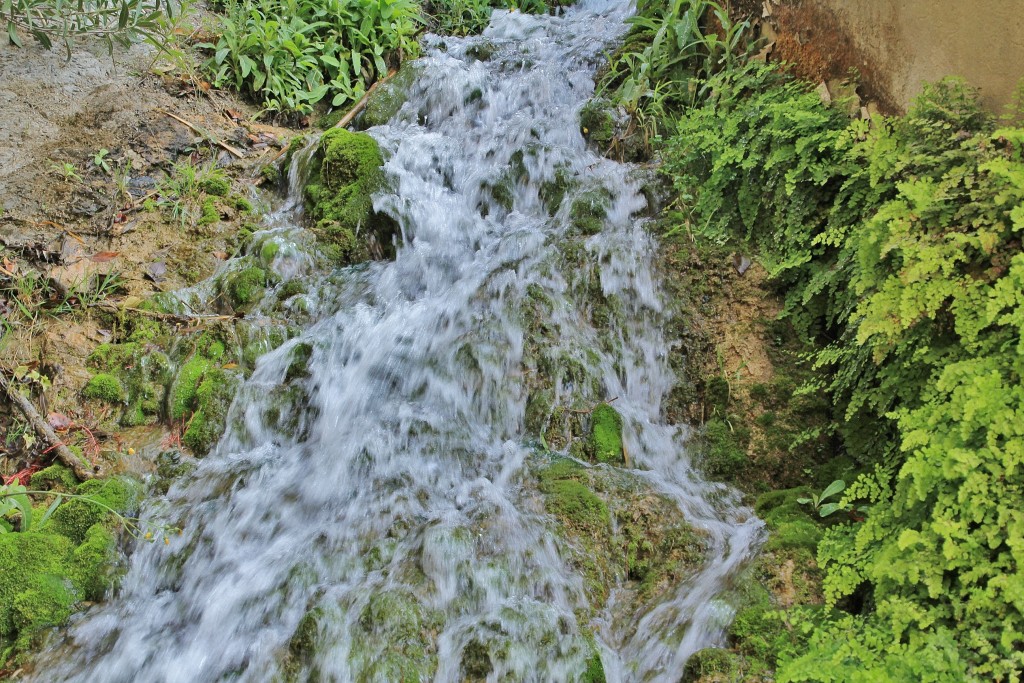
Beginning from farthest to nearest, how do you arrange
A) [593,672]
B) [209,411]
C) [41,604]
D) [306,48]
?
[306,48], [209,411], [41,604], [593,672]

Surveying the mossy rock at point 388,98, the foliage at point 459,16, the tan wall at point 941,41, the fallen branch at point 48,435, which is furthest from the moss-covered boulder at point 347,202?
the tan wall at point 941,41

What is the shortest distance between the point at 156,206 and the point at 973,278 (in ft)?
22.0

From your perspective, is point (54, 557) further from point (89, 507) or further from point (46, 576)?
point (89, 507)

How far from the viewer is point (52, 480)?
4.30m

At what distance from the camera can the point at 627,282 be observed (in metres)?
5.24

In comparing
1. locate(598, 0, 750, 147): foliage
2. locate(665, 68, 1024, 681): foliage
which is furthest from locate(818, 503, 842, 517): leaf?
locate(598, 0, 750, 147): foliage

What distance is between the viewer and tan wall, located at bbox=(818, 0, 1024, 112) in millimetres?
3377

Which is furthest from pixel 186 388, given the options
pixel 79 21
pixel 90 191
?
pixel 79 21

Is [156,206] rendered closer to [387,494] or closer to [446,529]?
[387,494]

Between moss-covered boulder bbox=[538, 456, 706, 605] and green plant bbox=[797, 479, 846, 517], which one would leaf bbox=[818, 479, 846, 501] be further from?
moss-covered boulder bbox=[538, 456, 706, 605]

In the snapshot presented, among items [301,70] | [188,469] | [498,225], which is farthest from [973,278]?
[301,70]

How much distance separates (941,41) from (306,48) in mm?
6991

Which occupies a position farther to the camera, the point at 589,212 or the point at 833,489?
the point at 589,212

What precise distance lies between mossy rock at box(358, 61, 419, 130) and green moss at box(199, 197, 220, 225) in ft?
7.51
